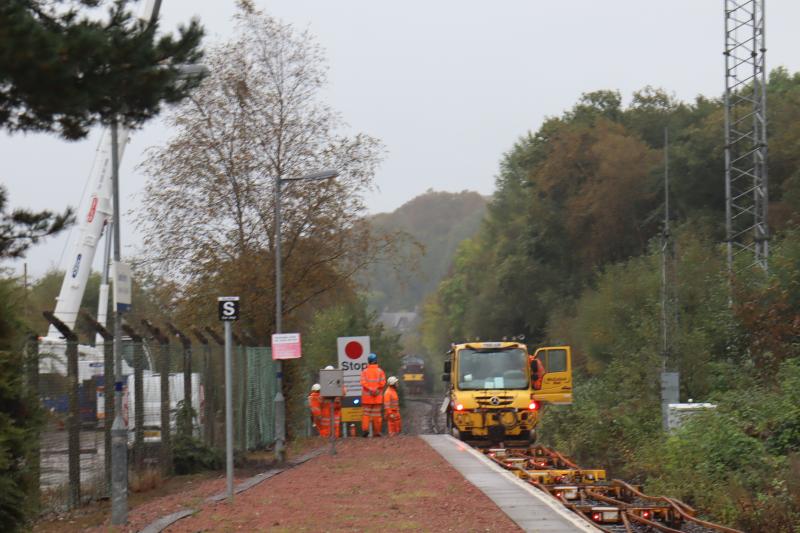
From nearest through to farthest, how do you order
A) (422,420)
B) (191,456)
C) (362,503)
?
1. (362,503)
2. (191,456)
3. (422,420)

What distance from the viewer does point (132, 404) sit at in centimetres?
2162

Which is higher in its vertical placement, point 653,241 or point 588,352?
point 653,241

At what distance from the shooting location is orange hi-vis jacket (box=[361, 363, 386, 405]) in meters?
31.9

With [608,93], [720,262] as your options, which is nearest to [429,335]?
[608,93]

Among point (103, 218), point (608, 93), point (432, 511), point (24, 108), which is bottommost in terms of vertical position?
point (432, 511)

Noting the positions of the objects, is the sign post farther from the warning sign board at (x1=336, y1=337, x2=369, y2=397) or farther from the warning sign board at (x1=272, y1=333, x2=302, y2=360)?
the warning sign board at (x1=272, y1=333, x2=302, y2=360)

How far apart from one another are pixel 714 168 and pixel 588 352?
12.5m

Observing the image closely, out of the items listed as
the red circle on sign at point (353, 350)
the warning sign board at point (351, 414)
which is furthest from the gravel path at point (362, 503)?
the warning sign board at point (351, 414)

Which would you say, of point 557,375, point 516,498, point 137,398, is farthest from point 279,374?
point 516,498

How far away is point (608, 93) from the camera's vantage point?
3088 inches

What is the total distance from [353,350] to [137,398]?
14616mm

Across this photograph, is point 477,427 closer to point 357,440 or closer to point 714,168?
point 357,440

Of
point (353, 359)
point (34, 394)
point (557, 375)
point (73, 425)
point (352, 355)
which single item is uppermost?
point (352, 355)

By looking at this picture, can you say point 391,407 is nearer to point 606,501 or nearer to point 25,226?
point 606,501
